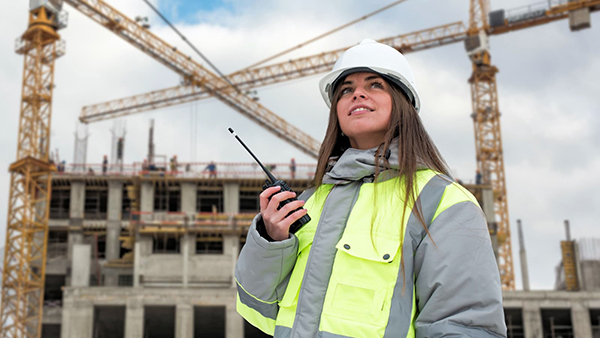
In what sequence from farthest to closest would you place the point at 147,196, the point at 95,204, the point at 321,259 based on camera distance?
the point at 95,204 → the point at 147,196 → the point at 321,259

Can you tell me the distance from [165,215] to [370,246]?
45.8 meters

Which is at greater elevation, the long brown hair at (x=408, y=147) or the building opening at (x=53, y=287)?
the long brown hair at (x=408, y=147)

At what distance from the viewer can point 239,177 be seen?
52156 millimetres

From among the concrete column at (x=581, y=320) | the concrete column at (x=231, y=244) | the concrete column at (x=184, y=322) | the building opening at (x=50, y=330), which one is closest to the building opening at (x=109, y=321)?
the concrete column at (x=184, y=322)

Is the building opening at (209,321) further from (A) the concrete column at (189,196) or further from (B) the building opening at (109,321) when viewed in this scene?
(A) the concrete column at (189,196)

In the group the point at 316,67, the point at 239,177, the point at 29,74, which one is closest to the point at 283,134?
the point at 316,67

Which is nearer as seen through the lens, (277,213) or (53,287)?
(277,213)

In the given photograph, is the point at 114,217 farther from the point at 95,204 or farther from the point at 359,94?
the point at 359,94

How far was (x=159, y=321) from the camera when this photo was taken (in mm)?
41719

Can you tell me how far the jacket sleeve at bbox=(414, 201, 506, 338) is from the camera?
2352 millimetres

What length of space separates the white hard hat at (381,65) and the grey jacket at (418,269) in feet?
1.19

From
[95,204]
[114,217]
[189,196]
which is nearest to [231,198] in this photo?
[189,196]

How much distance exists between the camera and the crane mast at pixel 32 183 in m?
50.8

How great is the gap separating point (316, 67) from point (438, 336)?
64.0 m
